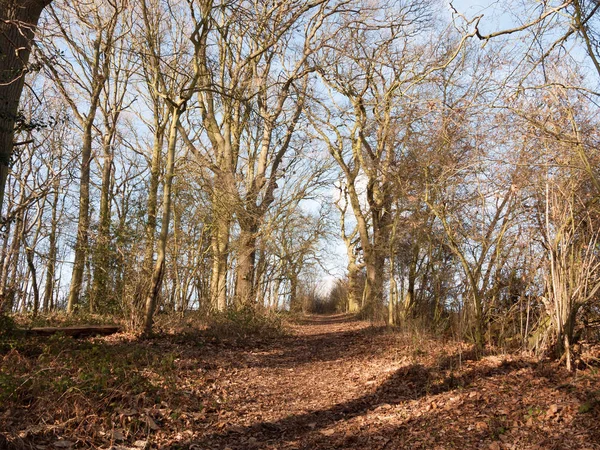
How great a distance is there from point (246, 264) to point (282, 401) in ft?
26.5

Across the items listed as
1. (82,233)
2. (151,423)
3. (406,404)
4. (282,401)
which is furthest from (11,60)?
(406,404)

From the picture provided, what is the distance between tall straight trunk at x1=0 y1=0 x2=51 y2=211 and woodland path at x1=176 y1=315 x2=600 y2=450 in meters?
4.08

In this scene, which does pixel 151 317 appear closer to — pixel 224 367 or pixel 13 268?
pixel 224 367

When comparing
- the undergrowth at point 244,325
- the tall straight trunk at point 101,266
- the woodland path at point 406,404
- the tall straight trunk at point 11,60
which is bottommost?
the woodland path at point 406,404

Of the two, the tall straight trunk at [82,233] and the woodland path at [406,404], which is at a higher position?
the tall straight trunk at [82,233]

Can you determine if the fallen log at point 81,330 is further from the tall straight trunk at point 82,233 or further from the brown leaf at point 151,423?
the brown leaf at point 151,423

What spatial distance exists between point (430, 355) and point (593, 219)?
3099 millimetres

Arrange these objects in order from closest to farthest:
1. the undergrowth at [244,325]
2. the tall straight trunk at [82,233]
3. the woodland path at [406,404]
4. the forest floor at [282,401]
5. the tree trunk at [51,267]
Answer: the forest floor at [282,401] < the woodland path at [406,404] < the undergrowth at [244,325] < the tall straight trunk at [82,233] < the tree trunk at [51,267]

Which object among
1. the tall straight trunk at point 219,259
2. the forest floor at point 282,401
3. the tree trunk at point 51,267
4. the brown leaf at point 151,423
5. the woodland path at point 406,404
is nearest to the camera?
the forest floor at point 282,401

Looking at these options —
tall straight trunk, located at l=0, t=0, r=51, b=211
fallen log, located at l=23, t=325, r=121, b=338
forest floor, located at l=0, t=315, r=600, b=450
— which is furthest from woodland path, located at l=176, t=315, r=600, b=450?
tall straight trunk, located at l=0, t=0, r=51, b=211

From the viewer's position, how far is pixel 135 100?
17.1 metres

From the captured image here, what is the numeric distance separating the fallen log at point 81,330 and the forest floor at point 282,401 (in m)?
0.86

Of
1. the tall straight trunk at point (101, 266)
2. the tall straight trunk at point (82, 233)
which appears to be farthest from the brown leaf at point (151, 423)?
the tall straight trunk at point (82, 233)

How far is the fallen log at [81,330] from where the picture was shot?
8.03m
